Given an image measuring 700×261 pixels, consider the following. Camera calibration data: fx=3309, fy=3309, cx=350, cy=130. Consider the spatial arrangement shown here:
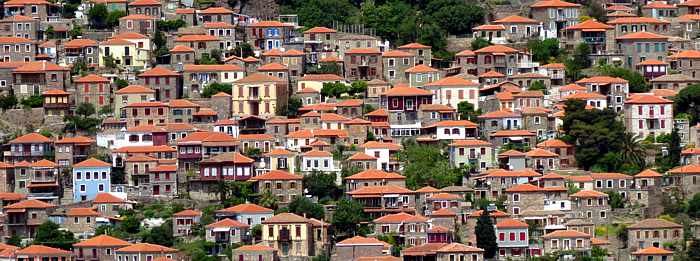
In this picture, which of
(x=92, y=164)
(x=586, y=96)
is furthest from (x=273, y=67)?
(x=586, y=96)

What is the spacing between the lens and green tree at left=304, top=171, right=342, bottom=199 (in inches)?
4781

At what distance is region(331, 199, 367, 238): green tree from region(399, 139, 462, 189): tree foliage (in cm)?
446

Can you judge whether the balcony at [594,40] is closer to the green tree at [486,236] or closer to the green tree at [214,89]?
the green tree at [214,89]

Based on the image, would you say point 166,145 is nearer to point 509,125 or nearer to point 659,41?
point 509,125

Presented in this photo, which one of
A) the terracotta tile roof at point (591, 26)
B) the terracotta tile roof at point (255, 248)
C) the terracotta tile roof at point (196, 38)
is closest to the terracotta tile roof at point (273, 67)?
the terracotta tile roof at point (196, 38)

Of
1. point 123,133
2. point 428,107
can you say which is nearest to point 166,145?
point 123,133

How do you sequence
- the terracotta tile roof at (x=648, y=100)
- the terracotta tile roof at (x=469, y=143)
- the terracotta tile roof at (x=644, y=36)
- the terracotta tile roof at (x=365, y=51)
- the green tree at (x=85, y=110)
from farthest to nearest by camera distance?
the terracotta tile roof at (x=365, y=51) < the terracotta tile roof at (x=644, y=36) < the green tree at (x=85, y=110) < the terracotta tile roof at (x=648, y=100) < the terracotta tile roof at (x=469, y=143)

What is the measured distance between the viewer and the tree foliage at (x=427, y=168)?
122 metres

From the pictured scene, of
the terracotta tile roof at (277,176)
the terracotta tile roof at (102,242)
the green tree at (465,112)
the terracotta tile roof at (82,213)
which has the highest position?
the green tree at (465,112)

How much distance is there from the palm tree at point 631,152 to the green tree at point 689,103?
4342 millimetres

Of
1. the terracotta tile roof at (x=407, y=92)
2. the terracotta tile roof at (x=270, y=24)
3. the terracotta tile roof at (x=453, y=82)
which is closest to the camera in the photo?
the terracotta tile roof at (x=407, y=92)

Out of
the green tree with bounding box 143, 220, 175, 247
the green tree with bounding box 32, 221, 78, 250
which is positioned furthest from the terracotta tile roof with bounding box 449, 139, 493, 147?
the green tree with bounding box 32, 221, 78, 250

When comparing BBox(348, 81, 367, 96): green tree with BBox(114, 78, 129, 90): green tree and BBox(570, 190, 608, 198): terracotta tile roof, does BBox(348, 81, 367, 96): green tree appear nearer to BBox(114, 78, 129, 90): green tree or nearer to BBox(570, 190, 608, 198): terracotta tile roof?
BBox(114, 78, 129, 90): green tree

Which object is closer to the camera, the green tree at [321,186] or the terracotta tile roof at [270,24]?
the green tree at [321,186]
